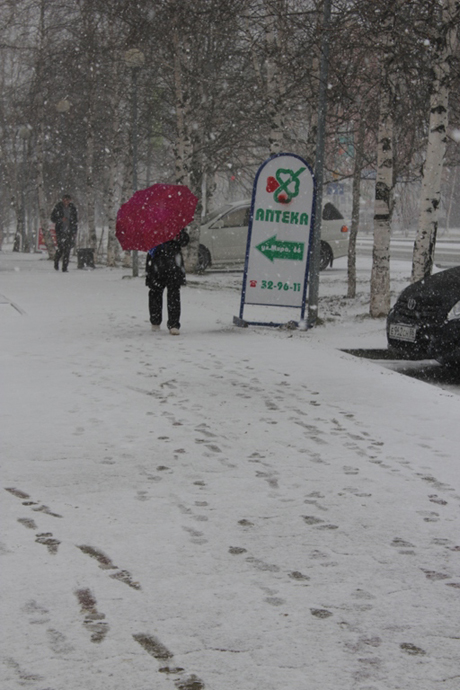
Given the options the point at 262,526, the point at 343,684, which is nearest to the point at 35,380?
the point at 262,526

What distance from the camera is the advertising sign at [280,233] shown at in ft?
37.2

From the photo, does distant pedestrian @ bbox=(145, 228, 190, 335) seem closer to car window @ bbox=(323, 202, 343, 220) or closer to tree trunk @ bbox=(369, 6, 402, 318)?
tree trunk @ bbox=(369, 6, 402, 318)

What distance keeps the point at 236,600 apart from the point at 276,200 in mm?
8691

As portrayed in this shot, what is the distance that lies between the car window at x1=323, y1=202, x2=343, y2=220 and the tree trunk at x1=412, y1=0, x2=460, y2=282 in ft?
41.2

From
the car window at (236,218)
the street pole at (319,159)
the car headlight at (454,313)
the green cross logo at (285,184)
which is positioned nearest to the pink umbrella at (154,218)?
the green cross logo at (285,184)

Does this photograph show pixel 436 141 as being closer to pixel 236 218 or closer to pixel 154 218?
pixel 154 218

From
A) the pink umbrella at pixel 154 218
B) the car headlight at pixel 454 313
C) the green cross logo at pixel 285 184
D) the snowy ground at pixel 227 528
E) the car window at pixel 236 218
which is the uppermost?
the car window at pixel 236 218

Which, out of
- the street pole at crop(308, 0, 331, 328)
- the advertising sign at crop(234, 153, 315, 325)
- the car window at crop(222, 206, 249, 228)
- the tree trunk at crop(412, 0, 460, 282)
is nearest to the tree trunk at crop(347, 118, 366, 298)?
the street pole at crop(308, 0, 331, 328)

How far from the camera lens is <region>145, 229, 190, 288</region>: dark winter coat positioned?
10555 mm

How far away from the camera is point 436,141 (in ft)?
39.8

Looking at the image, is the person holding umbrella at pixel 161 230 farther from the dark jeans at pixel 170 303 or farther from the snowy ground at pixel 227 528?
the snowy ground at pixel 227 528

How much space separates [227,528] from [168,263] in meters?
6.82

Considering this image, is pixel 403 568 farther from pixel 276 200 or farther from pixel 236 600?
pixel 276 200

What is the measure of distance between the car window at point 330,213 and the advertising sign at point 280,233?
45.0 ft
